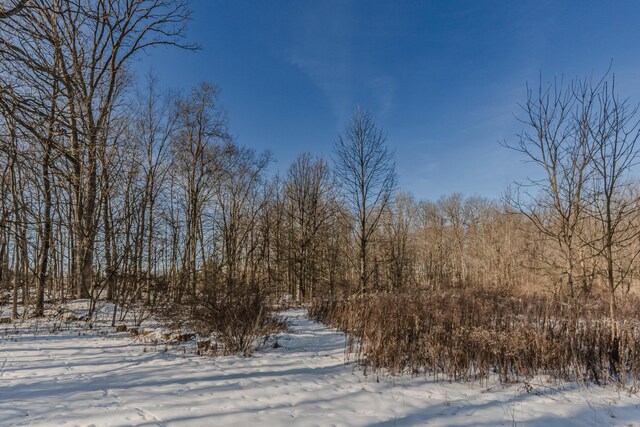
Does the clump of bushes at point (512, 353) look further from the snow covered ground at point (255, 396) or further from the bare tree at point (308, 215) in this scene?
the bare tree at point (308, 215)

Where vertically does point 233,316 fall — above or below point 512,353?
above

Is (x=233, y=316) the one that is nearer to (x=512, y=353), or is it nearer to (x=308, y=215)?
(x=512, y=353)

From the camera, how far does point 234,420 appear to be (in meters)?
3.16

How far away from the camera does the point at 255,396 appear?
3.82 meters

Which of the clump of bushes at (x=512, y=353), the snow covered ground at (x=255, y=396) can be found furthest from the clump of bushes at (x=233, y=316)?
the clump of bushes at (x=512, y=353)

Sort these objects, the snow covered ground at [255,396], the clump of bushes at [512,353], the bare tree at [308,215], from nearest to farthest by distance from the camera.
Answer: the snow covered ground at [255,396]
the clump of bushes at [512,353]
the bare tree at [308,215]

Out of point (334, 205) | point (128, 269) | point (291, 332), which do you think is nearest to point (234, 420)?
point (291, 332)

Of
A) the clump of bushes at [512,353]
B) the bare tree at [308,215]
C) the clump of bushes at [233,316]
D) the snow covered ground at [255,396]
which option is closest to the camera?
the snow covered ground at [255,396]

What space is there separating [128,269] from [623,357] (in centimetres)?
1090

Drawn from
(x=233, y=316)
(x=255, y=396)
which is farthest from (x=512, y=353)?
(x=233, y=316)

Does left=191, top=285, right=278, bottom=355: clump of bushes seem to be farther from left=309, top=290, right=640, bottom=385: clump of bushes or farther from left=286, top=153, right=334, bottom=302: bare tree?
left=286, top=153, right=334, bottom=302: bare tree

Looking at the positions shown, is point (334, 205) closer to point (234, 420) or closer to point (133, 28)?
point (133, 28)

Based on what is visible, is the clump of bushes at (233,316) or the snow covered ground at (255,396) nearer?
the snow covered ground at (255,396)

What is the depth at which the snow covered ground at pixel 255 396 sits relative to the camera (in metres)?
3.22
